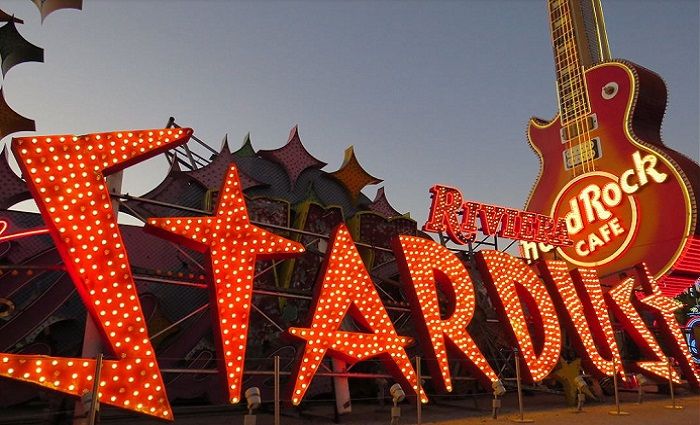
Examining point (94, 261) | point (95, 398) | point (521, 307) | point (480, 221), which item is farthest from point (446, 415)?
point (94, 261)

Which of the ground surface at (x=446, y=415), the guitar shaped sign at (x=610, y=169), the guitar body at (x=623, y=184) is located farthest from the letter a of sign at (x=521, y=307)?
the guitar body at (x=623, y=184)

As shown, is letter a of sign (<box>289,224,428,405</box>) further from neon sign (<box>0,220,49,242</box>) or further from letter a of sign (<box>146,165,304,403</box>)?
neon sign (<box>0,220,49,242</box>)

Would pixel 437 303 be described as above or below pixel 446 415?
above

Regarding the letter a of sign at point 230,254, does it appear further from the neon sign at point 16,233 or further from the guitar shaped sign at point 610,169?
the guitar shaped sign at point 610,169

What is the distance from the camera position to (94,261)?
8.28m

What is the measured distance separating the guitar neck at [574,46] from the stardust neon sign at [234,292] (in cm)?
1405

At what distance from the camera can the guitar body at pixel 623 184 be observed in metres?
21.5

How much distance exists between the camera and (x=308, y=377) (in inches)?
389

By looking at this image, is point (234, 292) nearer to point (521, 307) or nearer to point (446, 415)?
point (446, 415)

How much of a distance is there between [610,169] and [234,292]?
2026 centimetres

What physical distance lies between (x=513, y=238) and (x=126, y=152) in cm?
1234

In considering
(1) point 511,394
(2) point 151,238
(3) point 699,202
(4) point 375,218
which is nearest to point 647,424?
(1) point 511,394

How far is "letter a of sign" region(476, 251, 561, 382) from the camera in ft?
43.8

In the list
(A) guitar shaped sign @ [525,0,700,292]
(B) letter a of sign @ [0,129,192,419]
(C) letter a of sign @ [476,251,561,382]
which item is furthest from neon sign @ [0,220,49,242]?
(A) guitar shaped sign @ [525,0,700,292]
